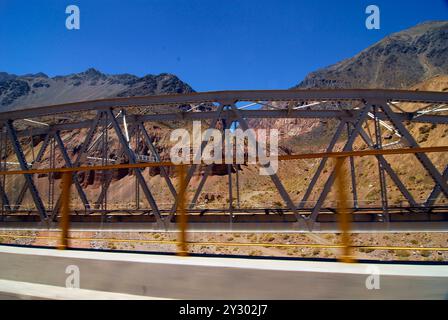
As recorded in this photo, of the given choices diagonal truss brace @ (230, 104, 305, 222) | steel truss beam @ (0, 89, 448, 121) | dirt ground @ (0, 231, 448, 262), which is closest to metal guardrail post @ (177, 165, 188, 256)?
dirt ground @ (0, 231, 448, 262)

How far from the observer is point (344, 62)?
501 feet

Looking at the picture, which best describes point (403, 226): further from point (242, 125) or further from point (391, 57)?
point (391, 57)

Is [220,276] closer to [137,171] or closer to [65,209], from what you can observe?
[65,209]

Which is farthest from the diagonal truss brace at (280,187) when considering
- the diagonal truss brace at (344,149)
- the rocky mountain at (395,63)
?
the rocky mountain at (395,63)

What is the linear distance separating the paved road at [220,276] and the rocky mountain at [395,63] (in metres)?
110

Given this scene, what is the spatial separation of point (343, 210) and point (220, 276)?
1664mm

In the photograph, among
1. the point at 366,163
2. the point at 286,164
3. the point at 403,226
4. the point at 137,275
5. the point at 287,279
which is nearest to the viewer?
the point at 287,279

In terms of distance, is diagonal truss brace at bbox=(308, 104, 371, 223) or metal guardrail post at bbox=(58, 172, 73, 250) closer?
metal guardrail post at bbox=(58, 172, 73, 250)

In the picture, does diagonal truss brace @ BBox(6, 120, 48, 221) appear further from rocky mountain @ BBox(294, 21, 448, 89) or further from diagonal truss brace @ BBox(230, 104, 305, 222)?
rocky mountain @ BBox(294, 21, 448, 89)

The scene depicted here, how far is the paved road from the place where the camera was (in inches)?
139

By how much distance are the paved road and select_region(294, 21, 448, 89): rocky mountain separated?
110 meters

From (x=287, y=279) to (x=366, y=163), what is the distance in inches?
1666

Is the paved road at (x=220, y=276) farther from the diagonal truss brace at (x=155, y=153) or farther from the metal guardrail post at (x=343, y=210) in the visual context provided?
the diagonal truss brace at (x=155, y=153)
